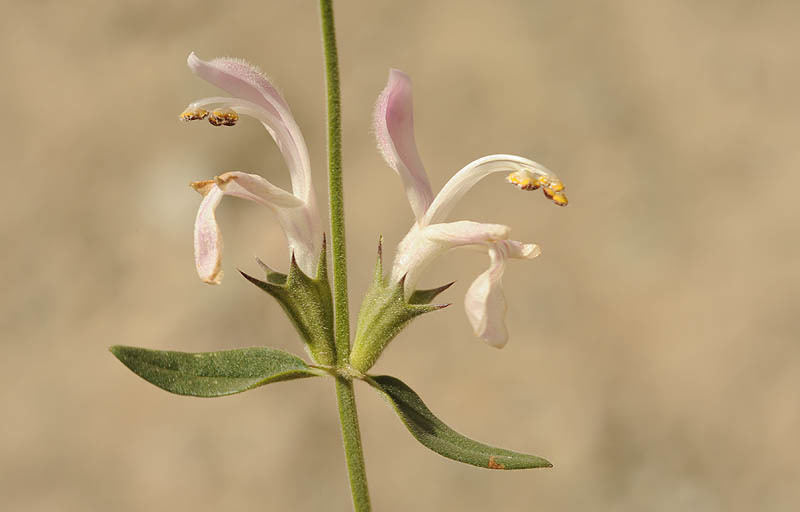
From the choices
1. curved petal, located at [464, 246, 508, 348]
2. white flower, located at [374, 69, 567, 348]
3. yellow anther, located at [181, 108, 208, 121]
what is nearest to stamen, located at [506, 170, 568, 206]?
white flower, located at [374, 69, 567, 348]

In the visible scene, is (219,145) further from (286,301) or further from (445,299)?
(286,301)

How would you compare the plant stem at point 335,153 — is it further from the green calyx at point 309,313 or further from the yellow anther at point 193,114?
the yellow anther at point 193,114

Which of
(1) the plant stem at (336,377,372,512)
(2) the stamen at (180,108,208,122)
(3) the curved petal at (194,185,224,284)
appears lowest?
(1) the plant stem at (336,377,372,512)

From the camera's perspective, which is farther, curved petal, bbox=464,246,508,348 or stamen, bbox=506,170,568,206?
stamen, bbox=506,170,568,206

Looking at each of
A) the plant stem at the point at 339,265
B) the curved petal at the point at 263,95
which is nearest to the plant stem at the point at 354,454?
the plant stem at the point at 339,265

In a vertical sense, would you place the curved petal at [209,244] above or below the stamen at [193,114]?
below

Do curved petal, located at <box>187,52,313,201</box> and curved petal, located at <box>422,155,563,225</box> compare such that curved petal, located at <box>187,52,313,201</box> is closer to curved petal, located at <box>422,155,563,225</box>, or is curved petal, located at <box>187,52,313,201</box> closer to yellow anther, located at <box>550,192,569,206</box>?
curved petal, located at <box>422,155,563,225</box>

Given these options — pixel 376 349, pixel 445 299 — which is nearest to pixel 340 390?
pixel 376 349

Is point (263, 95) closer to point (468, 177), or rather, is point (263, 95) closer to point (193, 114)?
point (193, 114)
